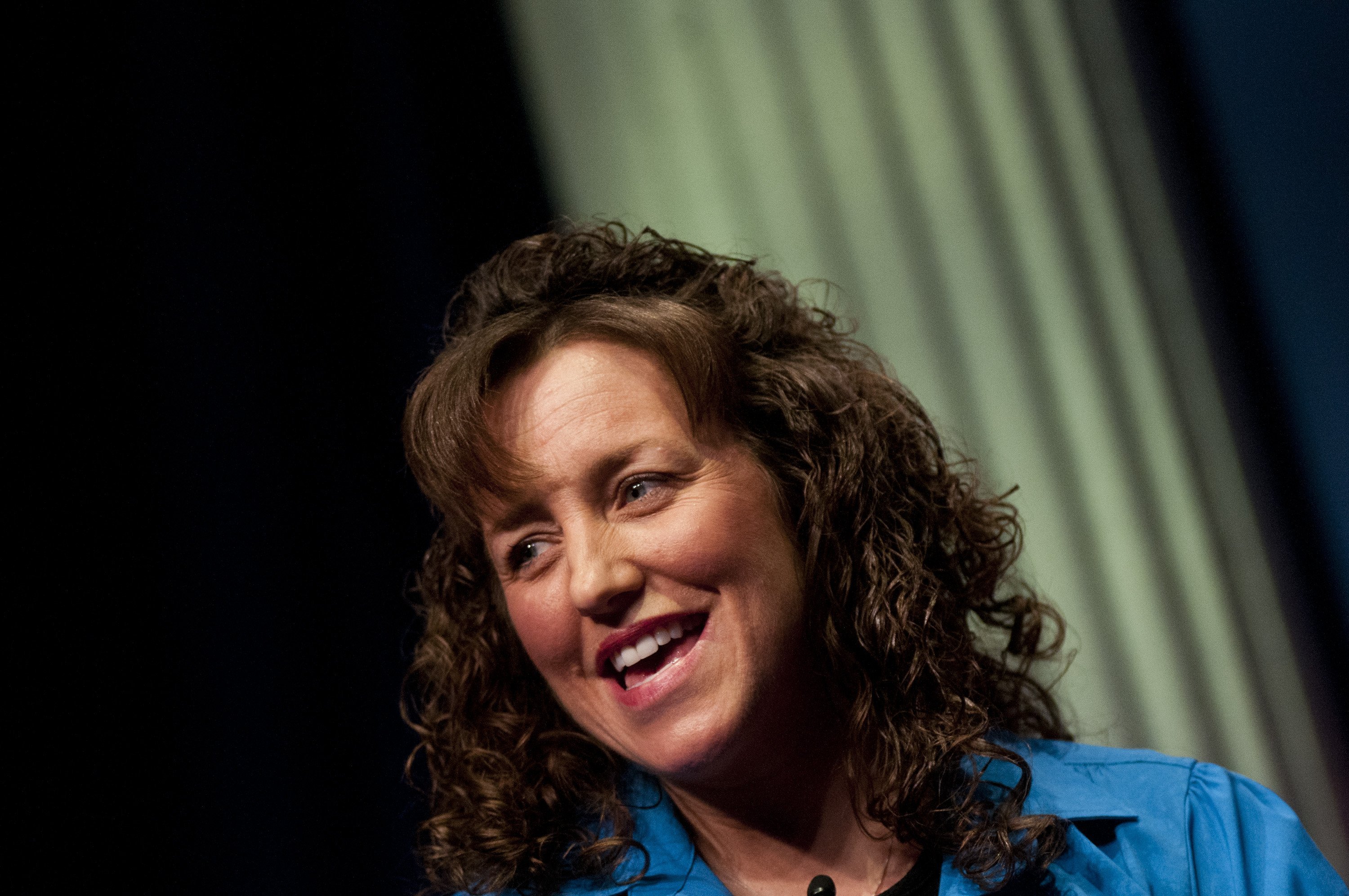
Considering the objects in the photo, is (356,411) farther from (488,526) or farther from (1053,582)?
(1053,582)

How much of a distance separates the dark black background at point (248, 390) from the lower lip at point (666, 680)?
28.0 inches

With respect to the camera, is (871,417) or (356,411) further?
(356,411)

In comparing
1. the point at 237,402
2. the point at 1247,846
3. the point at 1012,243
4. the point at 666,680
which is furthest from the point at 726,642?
the point at 1012,243

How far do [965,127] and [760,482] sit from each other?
1.08 metres

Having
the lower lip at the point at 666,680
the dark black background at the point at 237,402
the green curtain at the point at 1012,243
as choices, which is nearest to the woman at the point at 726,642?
the lower lip at the point at 666,680

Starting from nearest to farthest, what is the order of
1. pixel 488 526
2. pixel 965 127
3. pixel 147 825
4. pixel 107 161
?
pixel 488 526 < pixel 147 825 < pixel 107 161 < pixel 965 127

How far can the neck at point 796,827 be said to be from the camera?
142 centimetres

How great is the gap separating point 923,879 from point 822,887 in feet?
0.45

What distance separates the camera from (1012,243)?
2092mm

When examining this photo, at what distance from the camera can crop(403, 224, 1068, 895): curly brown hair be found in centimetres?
141

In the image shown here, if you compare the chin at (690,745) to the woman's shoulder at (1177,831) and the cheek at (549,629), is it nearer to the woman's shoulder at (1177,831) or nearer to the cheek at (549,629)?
the cheek at (549,629)

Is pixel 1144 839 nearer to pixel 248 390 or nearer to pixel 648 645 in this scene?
pixel 648 645

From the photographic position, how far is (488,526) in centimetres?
143

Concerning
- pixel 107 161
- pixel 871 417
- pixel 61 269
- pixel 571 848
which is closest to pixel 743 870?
pixel 571 848
